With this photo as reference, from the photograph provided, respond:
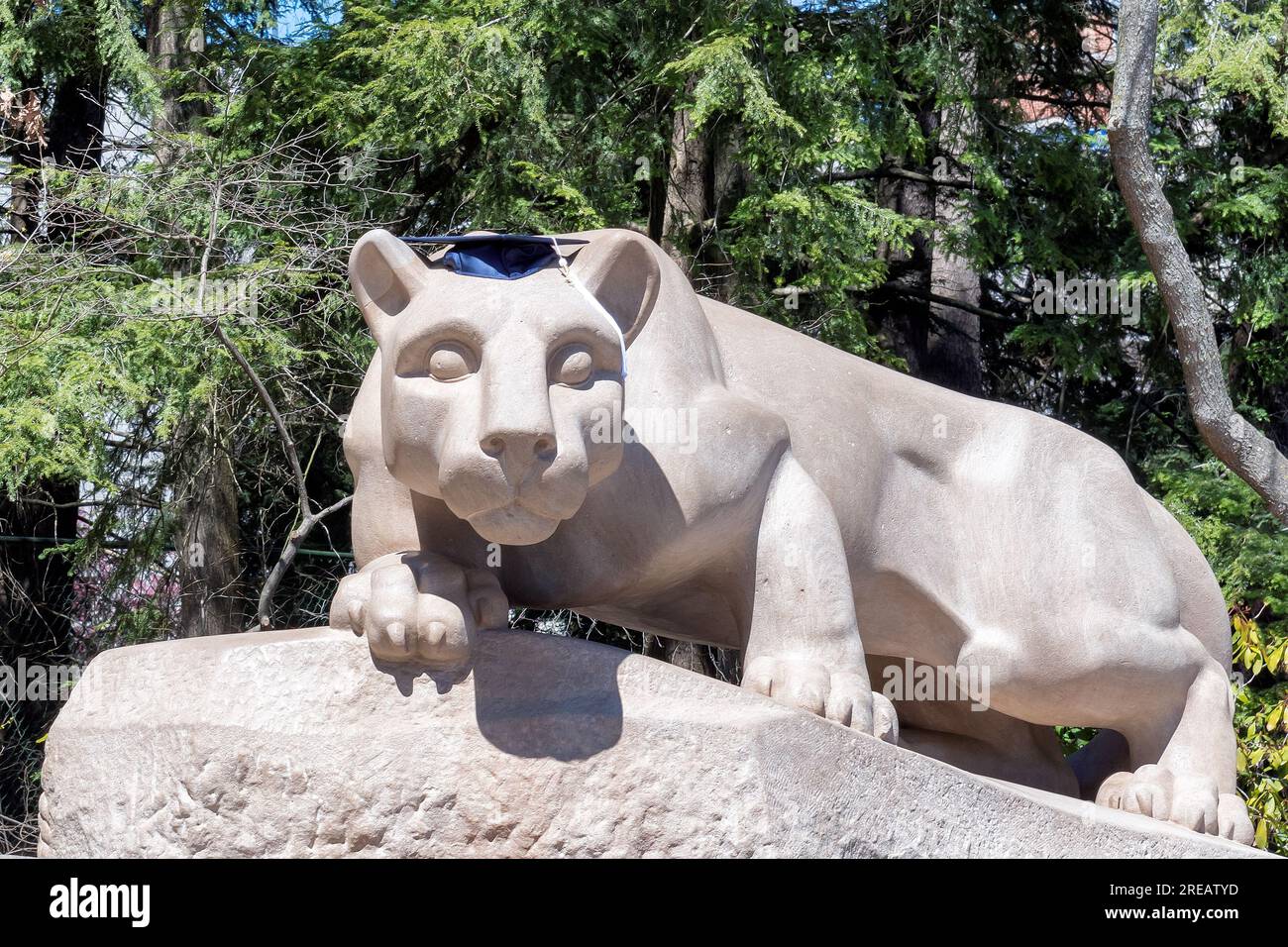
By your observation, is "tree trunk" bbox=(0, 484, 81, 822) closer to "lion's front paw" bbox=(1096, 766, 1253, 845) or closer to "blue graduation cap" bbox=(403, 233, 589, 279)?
"blue graduation cap" bbox=(403, 233, 589, 279)

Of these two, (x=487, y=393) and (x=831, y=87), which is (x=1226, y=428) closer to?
(x=831, y=87)

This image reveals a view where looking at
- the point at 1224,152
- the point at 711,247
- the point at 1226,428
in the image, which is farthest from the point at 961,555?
the point at 1224,152

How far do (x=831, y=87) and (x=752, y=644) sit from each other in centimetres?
598

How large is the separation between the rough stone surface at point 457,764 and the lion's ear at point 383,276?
63 cm

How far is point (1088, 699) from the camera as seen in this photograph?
11.6 ft

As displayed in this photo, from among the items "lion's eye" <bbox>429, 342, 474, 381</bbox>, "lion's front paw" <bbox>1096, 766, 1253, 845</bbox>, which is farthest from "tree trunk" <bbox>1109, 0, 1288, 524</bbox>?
"lion's eye" <bbox>429, 342, 474, 381</bbox>

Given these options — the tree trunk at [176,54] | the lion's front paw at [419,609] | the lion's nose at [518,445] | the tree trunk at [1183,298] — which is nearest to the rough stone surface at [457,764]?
the lion's front paw at [419,609]

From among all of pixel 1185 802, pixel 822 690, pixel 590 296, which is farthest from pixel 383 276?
pixel 1185 802

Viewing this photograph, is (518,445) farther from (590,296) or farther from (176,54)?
(176,54)

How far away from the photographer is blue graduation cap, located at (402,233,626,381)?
2.90m

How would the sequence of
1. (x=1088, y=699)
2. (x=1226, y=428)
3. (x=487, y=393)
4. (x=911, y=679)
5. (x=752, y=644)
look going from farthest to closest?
(x=1226, y=428)
(x=911, y=679)
(x=1088, y=699)
(x=752, y=644)
(x=487, y=393)

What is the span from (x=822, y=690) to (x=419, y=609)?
2.70 feet

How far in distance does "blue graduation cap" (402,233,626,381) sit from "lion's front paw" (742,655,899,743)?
2.22 ft

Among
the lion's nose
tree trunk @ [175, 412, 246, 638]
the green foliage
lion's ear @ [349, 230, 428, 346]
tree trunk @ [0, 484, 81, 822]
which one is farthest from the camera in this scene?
tree trunk @ [0, 484, 81, 822]
